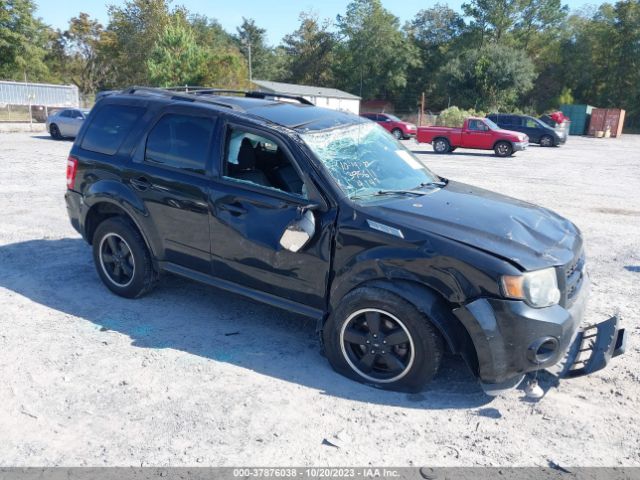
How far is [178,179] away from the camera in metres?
4.45

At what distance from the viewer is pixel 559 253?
3520 millimetres

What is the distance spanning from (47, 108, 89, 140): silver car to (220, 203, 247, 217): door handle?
21.6 meters

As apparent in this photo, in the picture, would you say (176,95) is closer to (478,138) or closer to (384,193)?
(384,193)

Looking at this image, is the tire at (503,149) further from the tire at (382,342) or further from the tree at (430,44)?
the tree at (430,44)

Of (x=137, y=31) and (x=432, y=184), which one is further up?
(x=137, y=31)

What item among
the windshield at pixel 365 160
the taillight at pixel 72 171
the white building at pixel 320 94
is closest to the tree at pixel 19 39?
the white building at pixel 320 94

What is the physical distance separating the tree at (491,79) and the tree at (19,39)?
39.6 metres

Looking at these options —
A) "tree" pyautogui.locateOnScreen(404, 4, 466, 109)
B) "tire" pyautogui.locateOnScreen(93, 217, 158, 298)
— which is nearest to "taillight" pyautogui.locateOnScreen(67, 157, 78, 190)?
"tire" pyautogui.locateOnScreen(93, 217, 158, 298)

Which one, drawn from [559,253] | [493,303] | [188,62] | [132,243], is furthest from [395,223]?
[188,62]

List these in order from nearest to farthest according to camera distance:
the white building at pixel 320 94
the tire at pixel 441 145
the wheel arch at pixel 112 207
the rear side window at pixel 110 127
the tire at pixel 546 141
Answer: the wheel arch at pixel 112 207, the rear side window at pixel 110 127, the tire at pixel 441 145, the tire at pixel 546 141, the white building at pixel 320 94

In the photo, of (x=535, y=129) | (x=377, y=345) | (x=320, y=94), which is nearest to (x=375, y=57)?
(x=320, y=94)

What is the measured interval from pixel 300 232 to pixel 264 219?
0.39m

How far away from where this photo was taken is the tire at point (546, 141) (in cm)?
2802

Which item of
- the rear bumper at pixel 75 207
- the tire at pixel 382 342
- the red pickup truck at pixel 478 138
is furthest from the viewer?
the red pickup truck at pixel 478 138
